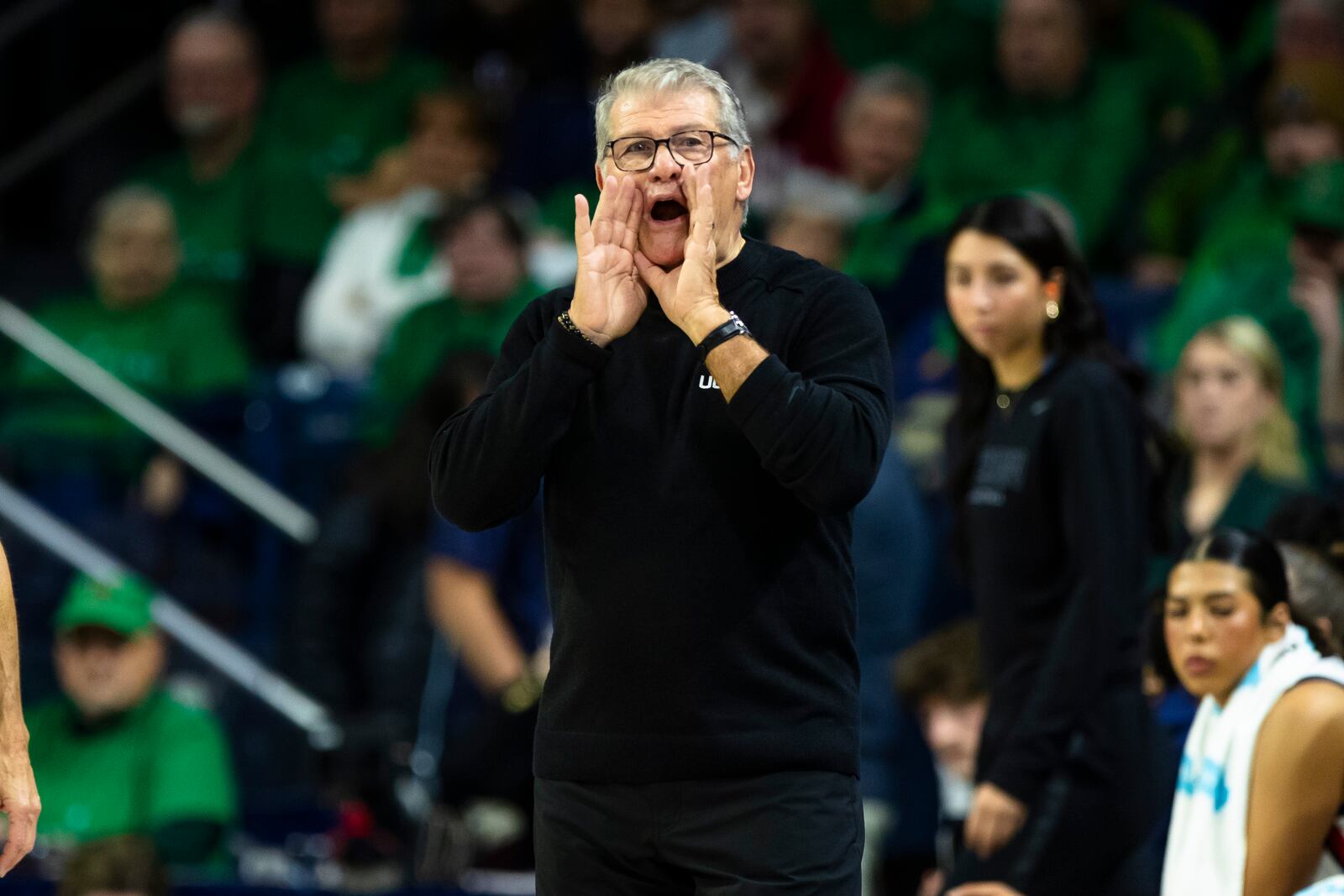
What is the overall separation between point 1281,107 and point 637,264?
14.9ft

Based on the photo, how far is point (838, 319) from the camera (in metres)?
2.84

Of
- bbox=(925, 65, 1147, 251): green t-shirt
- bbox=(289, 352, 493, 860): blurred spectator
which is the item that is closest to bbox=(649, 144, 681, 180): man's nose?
bbox=(289, 352, 493, 860): blurred spectator

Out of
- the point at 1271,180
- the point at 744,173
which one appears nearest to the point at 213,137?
the point at 1271,180

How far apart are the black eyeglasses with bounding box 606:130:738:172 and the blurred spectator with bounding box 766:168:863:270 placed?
3792 millimetres

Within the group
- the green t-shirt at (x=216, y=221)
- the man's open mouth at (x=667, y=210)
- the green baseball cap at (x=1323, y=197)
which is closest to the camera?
the man's open mouth at (x=667, y=210)

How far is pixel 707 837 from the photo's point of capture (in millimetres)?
2668

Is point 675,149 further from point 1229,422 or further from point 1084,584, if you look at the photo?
point 1229,422

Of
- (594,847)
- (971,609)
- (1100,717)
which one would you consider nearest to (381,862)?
(971,609)

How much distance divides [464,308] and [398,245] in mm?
775

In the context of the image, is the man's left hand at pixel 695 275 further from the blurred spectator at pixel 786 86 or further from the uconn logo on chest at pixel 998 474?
the blurred spectator at pixel 786 86

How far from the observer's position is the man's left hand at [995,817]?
11.8ft

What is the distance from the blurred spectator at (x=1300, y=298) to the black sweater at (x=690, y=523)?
Answer: 141 inches

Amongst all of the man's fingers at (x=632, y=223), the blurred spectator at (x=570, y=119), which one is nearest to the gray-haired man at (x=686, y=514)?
the man's fingers at (x=632, y=223)

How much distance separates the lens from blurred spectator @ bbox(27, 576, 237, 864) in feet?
19.0
